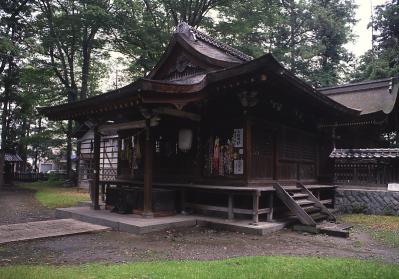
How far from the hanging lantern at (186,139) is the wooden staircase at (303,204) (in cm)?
308

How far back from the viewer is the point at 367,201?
45.6ft

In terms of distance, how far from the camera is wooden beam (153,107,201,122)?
1028 centimetres

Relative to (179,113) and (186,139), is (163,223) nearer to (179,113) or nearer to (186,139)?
(186,139)

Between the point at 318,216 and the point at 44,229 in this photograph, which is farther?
the point at 318,216

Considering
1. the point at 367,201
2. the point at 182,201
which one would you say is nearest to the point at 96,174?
the point at 182,201

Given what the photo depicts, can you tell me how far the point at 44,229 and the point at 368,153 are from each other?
465 inches

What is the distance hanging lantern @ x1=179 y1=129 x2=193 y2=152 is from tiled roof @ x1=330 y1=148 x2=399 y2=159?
6671 millimetres

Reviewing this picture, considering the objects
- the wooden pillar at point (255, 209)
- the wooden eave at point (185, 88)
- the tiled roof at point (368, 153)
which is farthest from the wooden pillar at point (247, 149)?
the tiled roof at point (368, 153)

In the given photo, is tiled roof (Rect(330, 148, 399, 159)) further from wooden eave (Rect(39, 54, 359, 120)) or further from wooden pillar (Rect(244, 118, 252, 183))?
wooden pillar (Rect(244, 118, 252, 183))

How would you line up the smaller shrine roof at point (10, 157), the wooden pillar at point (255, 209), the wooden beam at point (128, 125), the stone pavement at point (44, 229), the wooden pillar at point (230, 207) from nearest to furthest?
the stone pavement at point (44, 229) → the wooden pillar at point (255, 209) → the wooden beam at point (128, 125) → the wooden pillar at point (230, 207) → the smaller shrine roof at point (10, 157)

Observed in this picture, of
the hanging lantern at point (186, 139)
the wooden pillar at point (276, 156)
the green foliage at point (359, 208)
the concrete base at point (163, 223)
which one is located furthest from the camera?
the green foliage at point (359, 208)

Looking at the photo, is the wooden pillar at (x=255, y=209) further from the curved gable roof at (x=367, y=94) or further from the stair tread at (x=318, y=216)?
the curved gable roof at (x=367, y=94)

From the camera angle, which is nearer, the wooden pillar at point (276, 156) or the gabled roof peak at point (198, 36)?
the wooden pillar at point (276, 156)

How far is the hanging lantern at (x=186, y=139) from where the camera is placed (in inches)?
466
